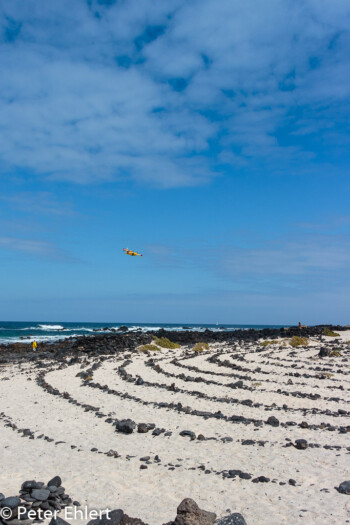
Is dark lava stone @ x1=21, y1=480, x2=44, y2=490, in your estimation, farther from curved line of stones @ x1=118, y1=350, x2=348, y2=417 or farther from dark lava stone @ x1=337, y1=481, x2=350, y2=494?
curved line of stones @ x1=118, y1=350, x2=348, y2=417

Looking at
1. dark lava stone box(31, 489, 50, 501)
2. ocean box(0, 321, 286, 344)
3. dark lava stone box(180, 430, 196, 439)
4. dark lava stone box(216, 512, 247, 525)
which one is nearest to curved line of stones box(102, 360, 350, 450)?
dark lava stone box(180, 430, 196, 439)

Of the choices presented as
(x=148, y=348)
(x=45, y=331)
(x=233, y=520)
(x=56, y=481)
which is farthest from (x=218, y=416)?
(x=45, y=331)

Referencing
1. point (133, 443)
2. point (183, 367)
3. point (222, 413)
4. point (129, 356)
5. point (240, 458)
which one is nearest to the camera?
point (240, 458)

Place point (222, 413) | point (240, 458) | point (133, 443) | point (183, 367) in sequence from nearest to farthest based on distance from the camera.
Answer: point (240, 458)
point (133, 443)
point (222, 413)
point (183, 367)

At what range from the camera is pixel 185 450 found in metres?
8.84

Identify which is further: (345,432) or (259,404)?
(259,404)

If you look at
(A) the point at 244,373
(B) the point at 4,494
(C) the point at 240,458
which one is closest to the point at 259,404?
(C) the point at 240,458

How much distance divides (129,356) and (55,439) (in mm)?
15192

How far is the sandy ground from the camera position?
6.45 m

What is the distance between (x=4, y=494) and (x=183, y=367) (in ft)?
45.7

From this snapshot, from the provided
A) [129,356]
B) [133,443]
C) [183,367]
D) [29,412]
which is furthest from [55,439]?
[129,356]

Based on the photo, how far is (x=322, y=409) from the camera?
12.0 metres

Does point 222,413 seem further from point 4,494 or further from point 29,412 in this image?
point 4,494

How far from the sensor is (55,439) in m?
9.86
